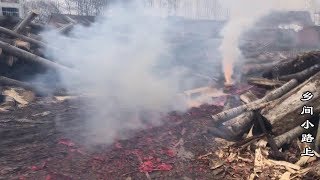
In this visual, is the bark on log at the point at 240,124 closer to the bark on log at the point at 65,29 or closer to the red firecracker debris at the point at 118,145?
the red firecracker debris at the point at 118,145

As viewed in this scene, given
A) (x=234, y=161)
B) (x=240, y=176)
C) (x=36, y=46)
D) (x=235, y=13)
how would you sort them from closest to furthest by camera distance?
(x=240, y=176), (x=234, y=161), (x=36, y=46), (x=235, y=13)

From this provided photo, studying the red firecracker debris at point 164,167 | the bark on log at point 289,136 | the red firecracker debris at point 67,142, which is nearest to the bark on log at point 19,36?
the red firecracker debris at point 67,142

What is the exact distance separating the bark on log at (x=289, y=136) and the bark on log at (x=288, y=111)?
11 cm

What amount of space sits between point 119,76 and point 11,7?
→ 17886mm

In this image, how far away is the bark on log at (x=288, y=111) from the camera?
8.05m

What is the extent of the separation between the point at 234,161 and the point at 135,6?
1597 cm

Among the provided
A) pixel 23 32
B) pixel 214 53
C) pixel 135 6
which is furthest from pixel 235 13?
pixel 23 32

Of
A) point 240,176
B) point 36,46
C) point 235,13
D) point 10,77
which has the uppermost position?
point 235,13

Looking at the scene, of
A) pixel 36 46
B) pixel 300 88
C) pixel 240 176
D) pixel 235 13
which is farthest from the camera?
pixel 235 13

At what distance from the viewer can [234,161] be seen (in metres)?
7.47

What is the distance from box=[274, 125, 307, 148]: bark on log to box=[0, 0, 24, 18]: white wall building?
2460cm

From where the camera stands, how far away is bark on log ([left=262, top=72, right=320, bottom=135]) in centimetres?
805

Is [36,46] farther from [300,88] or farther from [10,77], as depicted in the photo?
[300,88]

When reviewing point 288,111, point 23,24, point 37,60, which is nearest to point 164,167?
point 288,111
